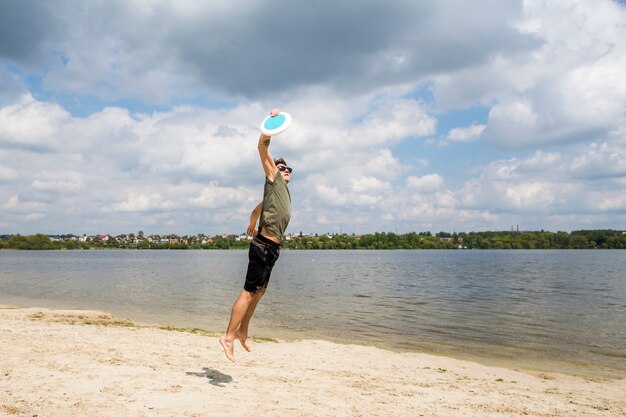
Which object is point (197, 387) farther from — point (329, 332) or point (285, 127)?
point (329, 332)

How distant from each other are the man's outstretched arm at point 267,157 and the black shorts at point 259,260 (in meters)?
0.95

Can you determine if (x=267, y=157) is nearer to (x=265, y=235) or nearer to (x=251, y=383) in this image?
(x=265, y=235)

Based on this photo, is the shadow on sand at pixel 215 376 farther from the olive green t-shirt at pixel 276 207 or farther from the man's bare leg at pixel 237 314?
the olive green t-shirt at pixel 276 207

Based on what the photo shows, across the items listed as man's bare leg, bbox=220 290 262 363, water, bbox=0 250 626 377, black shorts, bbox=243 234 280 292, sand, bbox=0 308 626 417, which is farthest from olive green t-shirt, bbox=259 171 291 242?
water, bbox=0 250 626 377

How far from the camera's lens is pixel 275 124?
687 centimetres

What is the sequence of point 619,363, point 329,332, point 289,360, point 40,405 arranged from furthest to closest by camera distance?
point 329,332 < point 619,363 < point 289,360 < point 40,405

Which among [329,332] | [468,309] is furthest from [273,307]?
[468,309]

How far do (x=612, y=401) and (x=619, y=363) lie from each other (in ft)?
19.5

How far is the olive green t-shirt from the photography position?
6.86m

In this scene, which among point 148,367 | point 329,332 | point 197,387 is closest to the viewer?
point 197,387

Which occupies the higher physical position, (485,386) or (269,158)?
(269,158)

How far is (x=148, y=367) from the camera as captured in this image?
7.91 m

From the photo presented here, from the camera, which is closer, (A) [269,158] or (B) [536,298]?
(A) [269,158]

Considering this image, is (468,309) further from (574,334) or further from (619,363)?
(619,363)
